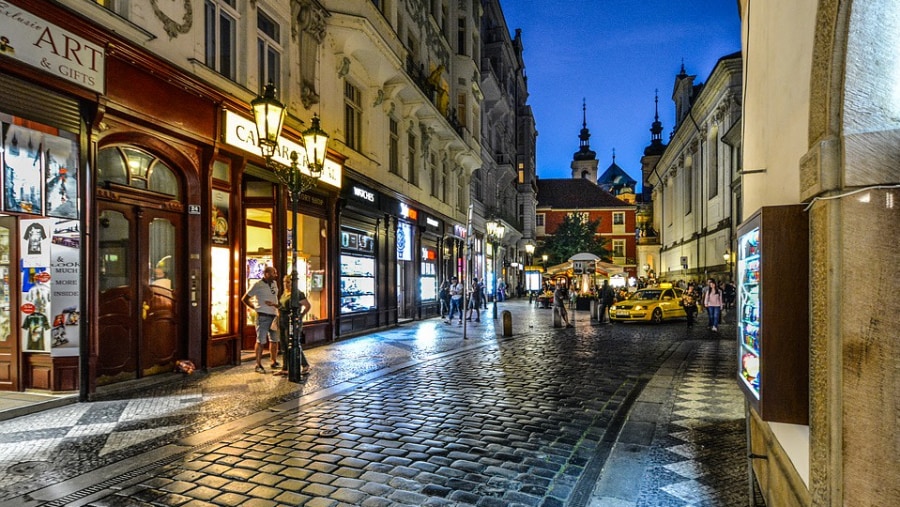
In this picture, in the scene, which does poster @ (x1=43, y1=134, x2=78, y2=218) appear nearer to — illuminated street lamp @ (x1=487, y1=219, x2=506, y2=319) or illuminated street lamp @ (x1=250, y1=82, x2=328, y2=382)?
illuminated street lamp @ (x1=250, y1=82, x2=328, y2=382)

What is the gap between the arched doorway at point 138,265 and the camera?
335 inches

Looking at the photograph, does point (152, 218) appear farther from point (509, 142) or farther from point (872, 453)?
point (509, 142)

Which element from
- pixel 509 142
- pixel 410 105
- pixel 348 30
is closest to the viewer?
pixel 348 30

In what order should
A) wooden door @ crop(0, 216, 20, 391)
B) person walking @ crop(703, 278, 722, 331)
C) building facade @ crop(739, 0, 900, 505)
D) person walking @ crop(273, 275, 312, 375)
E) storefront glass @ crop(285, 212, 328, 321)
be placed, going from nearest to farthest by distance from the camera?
building facade @ crop(739, 0, 900, 505) → wooden door @ crop(0, 216, 20, 391) → person walking @ crop(273, 275, 312, 375) → storefront glass @ crop(285, 212, 328, 321) → person walking @ crop(703, 278, 722, 331)

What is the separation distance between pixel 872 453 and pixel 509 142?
45.1 m

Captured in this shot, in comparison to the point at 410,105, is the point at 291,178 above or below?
below

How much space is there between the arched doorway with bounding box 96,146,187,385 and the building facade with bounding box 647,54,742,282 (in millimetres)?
25091

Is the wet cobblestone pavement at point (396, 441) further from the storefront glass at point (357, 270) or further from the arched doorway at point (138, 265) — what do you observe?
the storefront glass at point (357, 270)

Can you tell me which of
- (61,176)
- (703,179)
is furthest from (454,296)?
(703,179)

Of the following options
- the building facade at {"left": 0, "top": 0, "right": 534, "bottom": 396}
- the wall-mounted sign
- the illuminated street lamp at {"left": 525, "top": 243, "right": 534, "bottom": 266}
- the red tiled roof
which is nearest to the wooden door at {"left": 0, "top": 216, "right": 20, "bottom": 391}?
the building facade at {"left": 0, "top": 0, "right": 534, "bottom": 396}

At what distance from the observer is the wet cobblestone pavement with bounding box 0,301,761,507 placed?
15.1ft

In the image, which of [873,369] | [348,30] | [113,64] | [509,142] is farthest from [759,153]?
[509,142]

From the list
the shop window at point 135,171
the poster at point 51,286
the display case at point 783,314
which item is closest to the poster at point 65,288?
the poster at point 51,286

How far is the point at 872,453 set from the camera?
8.50 ft
